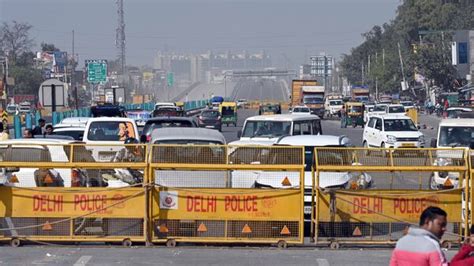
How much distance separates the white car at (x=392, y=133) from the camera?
132 ft

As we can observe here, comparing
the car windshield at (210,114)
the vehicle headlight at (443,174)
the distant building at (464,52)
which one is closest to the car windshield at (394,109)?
the car windshield at (210,114)

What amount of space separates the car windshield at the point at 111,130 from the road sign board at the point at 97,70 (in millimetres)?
76481

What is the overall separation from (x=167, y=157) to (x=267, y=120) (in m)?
13.1

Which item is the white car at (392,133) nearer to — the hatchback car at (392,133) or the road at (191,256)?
the hatchback car at (392,133)

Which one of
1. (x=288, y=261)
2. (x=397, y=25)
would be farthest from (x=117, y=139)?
(x=397, y=25)

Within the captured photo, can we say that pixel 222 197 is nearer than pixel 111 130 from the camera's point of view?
Yes

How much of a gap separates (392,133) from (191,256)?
25.6 metres

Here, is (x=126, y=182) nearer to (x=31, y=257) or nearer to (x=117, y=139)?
(x=31, y=257)

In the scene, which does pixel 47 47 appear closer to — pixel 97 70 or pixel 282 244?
pixel 97 70

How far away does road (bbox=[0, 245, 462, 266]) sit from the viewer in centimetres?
1541

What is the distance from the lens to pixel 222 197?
16719 mm

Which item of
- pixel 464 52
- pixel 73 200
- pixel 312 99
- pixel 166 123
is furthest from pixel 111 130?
pixel 464 52

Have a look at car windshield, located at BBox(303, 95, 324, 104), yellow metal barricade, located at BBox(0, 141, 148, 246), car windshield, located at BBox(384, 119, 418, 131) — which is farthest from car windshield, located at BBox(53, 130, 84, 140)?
car windshield, located at BBox(303, 95, 324, 104)

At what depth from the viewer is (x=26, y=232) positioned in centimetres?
1691
